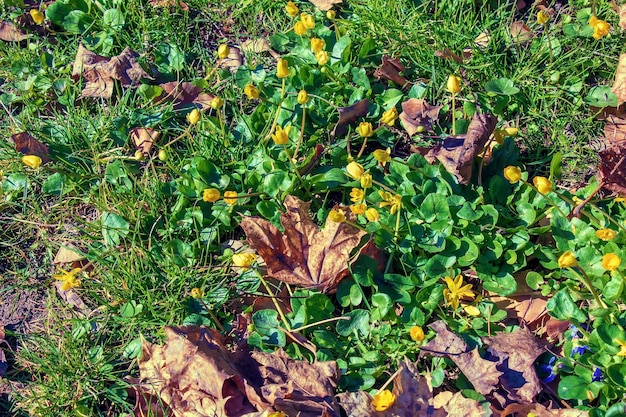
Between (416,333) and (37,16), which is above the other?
(37,16)

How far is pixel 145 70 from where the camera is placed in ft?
10.4

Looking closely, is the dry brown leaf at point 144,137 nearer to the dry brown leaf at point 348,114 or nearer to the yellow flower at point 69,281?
the yellow flower at point 69,281

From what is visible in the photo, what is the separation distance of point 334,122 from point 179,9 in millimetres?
1099

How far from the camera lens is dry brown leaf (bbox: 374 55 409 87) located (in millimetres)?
2996

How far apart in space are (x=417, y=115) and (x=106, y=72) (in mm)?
1472

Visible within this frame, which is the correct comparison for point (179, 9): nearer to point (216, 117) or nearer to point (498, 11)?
point (216, 117)

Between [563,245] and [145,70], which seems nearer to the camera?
[563,245]

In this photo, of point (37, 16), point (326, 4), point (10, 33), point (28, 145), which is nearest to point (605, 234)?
point (326, 4)

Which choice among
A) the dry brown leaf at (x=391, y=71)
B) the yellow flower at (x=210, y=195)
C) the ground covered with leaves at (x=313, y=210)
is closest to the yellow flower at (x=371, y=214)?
the ground covered with leaves at (x=313, y=210)

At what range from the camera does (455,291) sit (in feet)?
7.59

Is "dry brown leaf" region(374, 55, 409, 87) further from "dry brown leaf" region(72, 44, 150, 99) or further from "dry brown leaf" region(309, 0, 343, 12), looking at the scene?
"dry brown leaf" region(72, 44, 150, 99)

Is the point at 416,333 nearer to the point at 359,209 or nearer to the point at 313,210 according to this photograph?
the point at 359,209

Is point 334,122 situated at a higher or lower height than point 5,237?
higher

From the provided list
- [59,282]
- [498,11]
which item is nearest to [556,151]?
[498,11]
